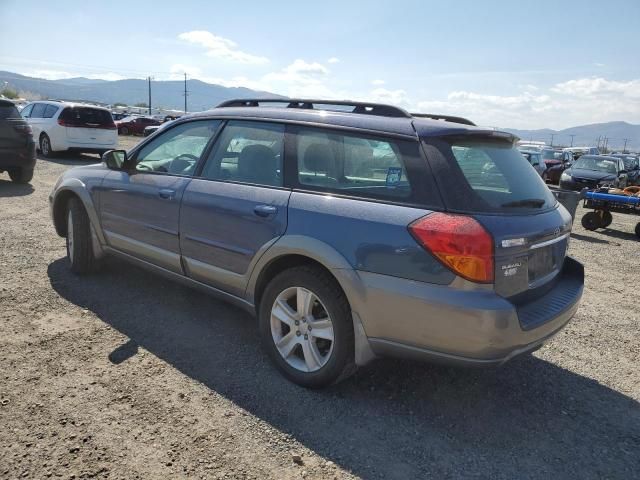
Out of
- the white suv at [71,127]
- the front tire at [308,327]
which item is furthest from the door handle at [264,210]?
the white suv at [71,127]

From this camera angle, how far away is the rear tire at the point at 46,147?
14.6 metres

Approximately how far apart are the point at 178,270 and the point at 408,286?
6.55 feet

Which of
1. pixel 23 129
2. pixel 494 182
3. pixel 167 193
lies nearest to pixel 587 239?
pixel 494 182

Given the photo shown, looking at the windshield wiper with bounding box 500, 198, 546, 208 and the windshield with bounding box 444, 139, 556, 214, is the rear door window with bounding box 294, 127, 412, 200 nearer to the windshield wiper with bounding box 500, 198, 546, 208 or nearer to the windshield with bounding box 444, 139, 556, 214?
the windshield with bounding box 444, 139, 556, 214

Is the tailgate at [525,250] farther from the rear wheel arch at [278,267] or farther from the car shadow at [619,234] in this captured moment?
the car shadow at [619,234]

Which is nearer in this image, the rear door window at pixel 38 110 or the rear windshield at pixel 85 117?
the rear windshield at pixel 85 117

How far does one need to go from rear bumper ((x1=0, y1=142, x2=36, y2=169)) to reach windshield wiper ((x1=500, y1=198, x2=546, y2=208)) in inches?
384

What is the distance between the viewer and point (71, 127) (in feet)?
46.5

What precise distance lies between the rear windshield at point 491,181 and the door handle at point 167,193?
208 cm

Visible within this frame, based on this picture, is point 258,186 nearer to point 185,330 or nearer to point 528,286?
point 185,330

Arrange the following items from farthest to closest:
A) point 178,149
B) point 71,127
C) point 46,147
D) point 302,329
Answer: point 46,147 → point 71,127 → point 178,149 → point 302,329

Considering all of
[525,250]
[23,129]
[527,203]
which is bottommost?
[525,250]

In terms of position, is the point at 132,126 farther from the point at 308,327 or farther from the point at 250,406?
the point at 250,406

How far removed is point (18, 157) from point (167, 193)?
24.7 feet
